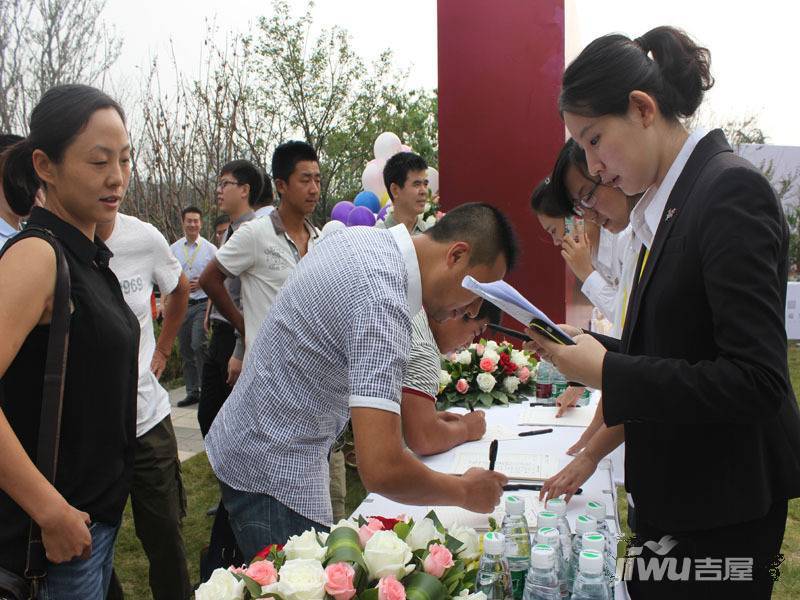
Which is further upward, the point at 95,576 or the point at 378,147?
the point at 378,147

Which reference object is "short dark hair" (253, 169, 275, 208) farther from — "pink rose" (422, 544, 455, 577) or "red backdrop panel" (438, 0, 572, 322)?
"pink rose" (422, 544, 455, 577)

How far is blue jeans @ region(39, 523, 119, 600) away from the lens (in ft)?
4.83

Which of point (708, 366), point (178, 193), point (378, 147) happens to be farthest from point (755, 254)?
point (178, 193)

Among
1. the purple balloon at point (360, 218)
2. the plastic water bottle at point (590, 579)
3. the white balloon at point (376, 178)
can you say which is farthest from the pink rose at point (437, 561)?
the white balloon at point (376, 178)

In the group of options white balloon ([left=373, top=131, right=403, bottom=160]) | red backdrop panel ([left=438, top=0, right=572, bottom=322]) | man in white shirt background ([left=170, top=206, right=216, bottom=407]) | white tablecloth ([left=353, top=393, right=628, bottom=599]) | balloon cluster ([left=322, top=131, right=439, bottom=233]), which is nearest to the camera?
white tablecloth ([left=353, top=393, right=628, bottom=599])

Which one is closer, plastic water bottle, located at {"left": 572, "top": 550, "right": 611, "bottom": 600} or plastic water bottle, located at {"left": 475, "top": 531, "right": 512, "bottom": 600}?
plastic water bottle, located at {"left": 572, "top": 550, "right": 611, "bottom": 600}

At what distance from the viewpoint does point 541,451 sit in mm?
2359

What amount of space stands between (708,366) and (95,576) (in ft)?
4.69

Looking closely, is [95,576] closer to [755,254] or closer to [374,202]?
[755,254]

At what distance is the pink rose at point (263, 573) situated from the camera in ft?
3.80

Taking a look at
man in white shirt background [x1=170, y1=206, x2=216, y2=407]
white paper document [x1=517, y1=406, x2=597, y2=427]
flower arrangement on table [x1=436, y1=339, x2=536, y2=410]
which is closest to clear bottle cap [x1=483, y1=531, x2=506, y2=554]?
white paper document [x1=517, y1=406, x2=597, y2=427]

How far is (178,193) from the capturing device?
11.4 meters

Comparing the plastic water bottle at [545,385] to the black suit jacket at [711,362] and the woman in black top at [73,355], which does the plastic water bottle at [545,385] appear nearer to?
the black suit jacket at [711,362]

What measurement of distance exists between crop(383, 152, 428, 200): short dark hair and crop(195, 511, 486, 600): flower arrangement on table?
3.99 m
